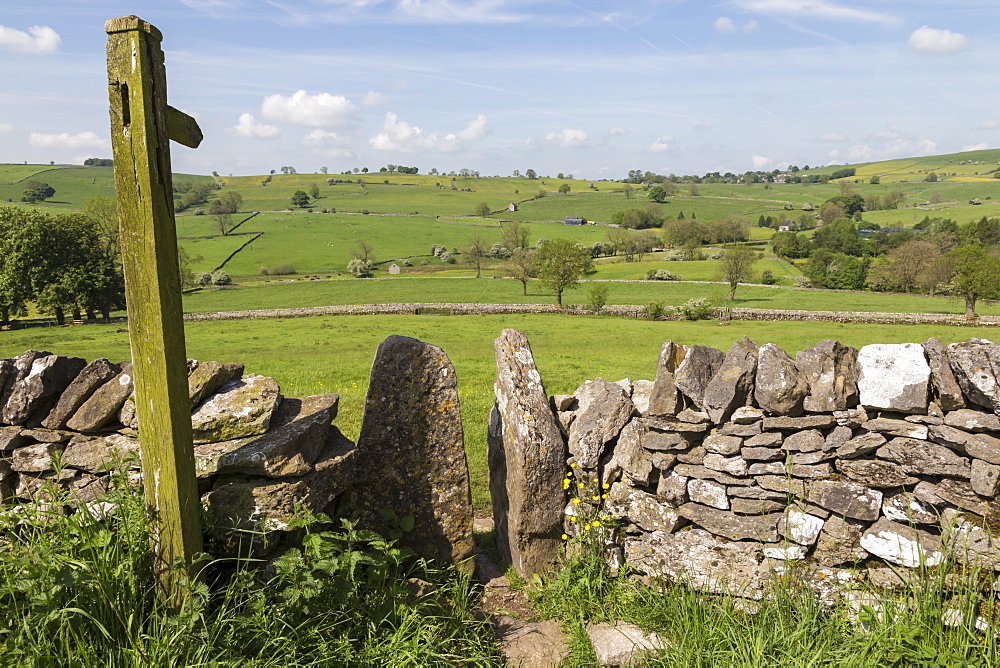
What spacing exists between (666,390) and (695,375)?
332 mm

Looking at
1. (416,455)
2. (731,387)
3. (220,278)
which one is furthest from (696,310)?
(220,278)

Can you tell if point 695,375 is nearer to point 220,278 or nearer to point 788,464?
point 788,464

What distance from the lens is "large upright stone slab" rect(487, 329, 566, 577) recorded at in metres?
5.64

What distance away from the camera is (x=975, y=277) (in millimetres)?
40938

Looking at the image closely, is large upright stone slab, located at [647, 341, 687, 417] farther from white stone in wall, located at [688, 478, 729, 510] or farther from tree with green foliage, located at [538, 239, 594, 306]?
tree with green foliage, located at [538, 239, 594, 306]

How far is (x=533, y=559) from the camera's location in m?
5.79

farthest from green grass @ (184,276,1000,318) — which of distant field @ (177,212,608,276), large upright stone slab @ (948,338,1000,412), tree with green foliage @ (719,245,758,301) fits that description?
large upright stone slab @ (948,338,1000,412)

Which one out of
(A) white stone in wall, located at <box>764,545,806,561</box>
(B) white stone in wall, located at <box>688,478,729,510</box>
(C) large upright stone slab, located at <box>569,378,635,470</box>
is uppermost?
(C) large upright stone slab, located at <box>569,378,635,470</box>

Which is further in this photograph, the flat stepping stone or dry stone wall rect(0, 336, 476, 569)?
the flat stepping stone

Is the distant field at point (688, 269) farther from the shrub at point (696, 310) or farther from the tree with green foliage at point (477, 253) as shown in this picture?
the shrub at point (696, 310)

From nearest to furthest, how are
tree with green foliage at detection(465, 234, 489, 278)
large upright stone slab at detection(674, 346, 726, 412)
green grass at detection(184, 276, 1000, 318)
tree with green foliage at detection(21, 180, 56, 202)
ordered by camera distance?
large upright stone slab at detection(674, 346, 726, 412), green grass at detection(184, 276, 1000, 318), tree with green foliage at detection(465, 234, 489, 278), tree with green foliage at detection(21, 180, 56, 202)

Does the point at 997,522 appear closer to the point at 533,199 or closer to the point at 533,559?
the point at 533,559

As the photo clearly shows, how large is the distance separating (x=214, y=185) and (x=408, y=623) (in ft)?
616

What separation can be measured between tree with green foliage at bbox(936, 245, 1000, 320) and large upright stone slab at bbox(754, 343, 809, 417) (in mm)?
46187
